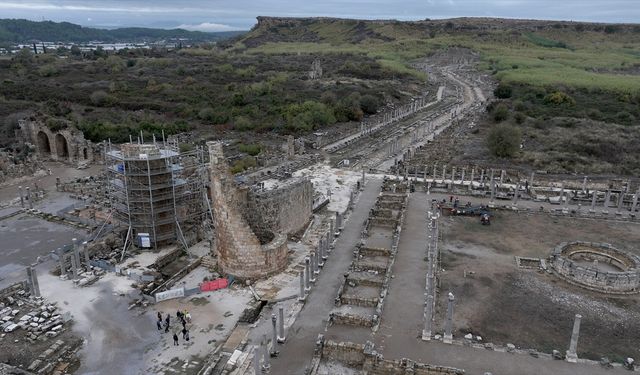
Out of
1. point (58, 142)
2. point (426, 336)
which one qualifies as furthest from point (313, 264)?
point (58, 142)

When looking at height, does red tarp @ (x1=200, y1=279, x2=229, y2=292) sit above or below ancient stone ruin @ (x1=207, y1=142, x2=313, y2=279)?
below

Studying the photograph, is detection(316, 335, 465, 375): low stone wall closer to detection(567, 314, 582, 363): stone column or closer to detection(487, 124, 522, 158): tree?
detection(567, 314, 582, 363): stone column

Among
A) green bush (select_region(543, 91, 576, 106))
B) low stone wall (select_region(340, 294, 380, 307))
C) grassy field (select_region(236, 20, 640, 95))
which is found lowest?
low stone wall (select_region(340, 294, 380, 307))

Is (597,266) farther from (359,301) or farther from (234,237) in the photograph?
(234,237)

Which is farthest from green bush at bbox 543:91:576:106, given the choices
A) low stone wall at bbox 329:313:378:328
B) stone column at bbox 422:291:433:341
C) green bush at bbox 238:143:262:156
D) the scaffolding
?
low stone wall at bbox 329:313:378:328

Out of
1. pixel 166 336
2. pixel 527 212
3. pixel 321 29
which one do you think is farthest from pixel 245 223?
pixel 321 29

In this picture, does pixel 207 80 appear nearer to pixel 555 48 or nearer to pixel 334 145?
pixel 334 145
